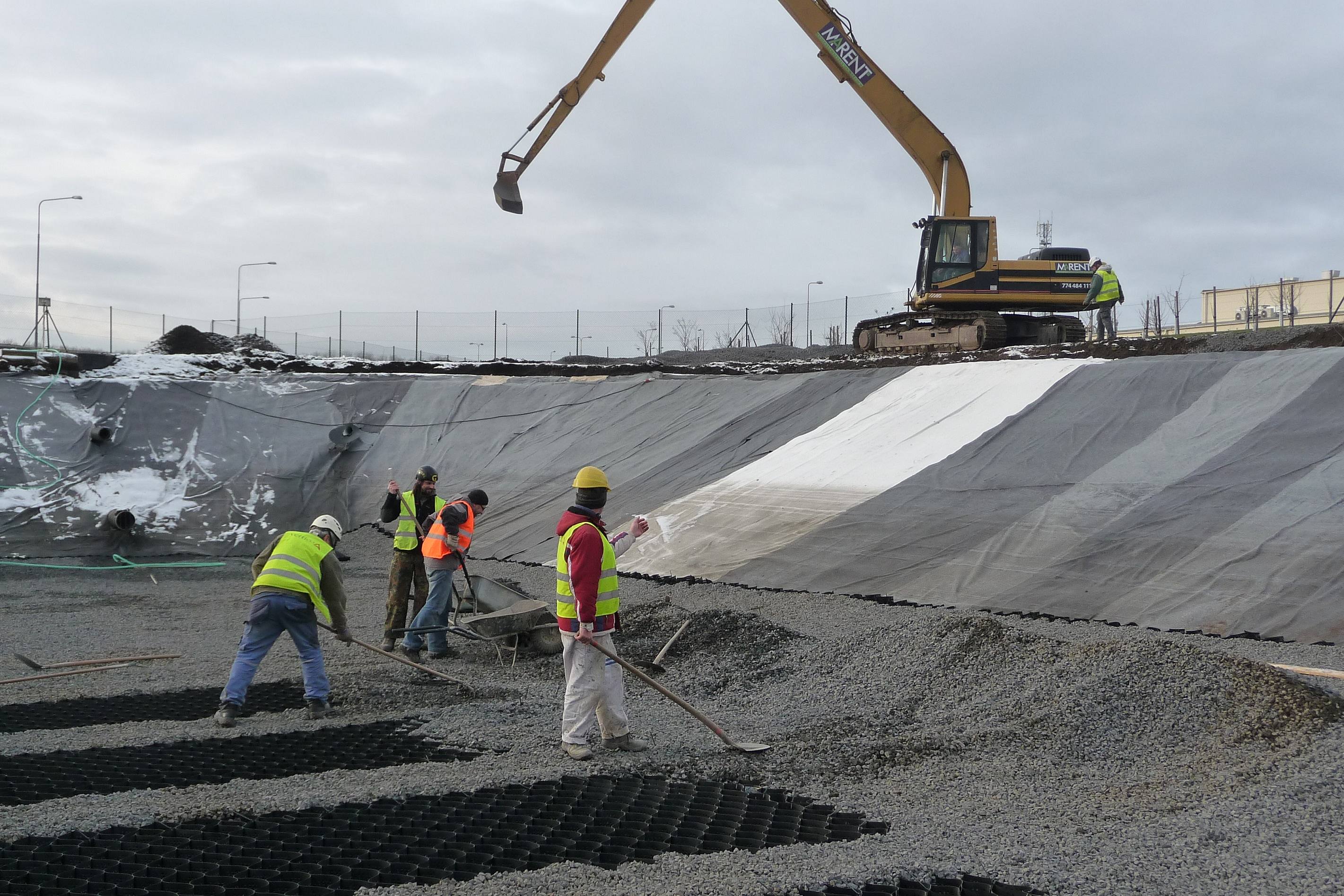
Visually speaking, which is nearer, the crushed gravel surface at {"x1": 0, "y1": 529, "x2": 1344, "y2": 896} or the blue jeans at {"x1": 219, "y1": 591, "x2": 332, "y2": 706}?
the crushed gravel surface at {"x1": 0, "y1": 529, "x2": 1344, "y2": 896}

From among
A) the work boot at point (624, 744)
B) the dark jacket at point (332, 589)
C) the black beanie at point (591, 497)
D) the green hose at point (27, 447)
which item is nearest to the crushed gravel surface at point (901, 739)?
the work boot at point (624, 744)

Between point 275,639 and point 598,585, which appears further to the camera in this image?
point 275,639

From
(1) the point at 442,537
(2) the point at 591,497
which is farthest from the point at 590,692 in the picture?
(1) the point at 442,537

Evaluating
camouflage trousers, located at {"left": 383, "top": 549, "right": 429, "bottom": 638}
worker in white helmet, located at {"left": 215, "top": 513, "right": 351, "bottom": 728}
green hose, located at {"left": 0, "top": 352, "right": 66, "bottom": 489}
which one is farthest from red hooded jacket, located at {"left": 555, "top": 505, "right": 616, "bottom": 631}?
green hose, located at {"left": 0, "top": 352, "right": 66, "bottom": 489}

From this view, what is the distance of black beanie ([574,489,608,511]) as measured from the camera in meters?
6.15

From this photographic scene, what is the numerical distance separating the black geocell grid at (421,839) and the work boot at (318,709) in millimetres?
2116

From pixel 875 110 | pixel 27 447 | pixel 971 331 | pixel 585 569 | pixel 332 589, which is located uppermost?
pixel 875 110

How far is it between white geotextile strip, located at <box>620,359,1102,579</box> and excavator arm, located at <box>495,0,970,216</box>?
24.1 feet

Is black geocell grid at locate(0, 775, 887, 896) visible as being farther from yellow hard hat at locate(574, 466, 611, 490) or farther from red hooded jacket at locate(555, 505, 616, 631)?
yellow hard hat at locate(574, 466, 611, 490)

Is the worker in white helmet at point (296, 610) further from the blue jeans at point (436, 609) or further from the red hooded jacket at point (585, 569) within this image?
the red hooded jacket at point (585, 569)

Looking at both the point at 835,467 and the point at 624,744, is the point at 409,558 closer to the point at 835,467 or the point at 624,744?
the point at 624,744

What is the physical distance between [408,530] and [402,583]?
0.52 meters

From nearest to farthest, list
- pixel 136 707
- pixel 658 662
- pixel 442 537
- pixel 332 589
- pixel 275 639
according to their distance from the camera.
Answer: pixel 275 639 → pixel 332 589 → pixel 136 707 → pixel 658 662 → pixel 442 537

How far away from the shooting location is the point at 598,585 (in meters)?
6.07
